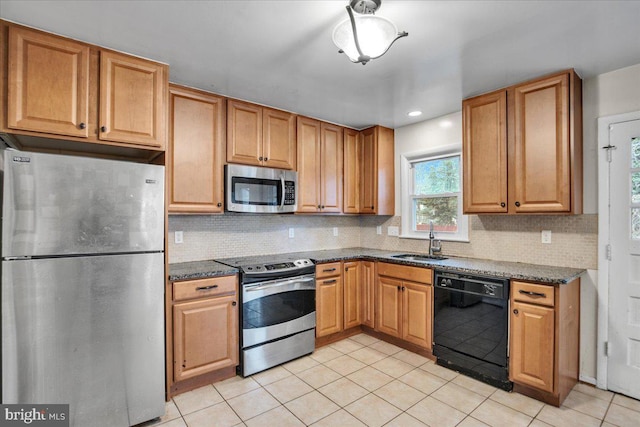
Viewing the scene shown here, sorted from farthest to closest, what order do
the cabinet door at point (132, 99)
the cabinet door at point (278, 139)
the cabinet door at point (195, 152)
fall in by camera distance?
the cabinet door at point (278, 139)
the cabinet door at point (195, 152)
the cabinet door at point (132, 99)

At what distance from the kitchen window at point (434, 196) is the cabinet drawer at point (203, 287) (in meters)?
2.18

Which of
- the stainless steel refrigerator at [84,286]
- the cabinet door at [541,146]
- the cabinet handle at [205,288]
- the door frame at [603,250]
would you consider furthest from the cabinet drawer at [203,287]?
the door frame at [603,250]

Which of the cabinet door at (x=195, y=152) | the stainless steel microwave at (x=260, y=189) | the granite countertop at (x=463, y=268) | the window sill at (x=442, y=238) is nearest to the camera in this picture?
the granite countertop at (x=463, y=268)

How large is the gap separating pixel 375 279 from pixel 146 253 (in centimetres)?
223

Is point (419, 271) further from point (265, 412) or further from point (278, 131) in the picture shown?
point (278, 131)

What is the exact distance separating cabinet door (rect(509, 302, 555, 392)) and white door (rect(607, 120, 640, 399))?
2.07 ft

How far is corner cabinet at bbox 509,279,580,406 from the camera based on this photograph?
86.0 inches

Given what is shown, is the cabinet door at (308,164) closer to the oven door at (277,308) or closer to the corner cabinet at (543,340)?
the oven door at (277,308)

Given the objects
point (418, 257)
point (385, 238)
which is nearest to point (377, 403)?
point (418, 257)

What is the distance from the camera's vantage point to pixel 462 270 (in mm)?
2639

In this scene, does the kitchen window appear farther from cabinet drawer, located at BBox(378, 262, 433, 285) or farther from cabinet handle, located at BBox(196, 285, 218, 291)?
cabinet handle, located at BBox(196, 285, 218, 291)

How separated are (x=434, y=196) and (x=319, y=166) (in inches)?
52.4

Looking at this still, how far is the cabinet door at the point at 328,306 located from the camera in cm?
320

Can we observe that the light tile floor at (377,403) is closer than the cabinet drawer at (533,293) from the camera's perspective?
Yes
